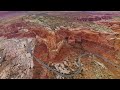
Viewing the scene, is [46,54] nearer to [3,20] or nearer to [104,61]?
[104,61]

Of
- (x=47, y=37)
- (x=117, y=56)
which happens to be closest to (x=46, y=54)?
(x=47, y=37)

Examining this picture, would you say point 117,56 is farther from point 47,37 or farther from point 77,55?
point 47,37

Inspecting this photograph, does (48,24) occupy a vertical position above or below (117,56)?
above

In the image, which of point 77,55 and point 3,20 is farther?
point 3,20

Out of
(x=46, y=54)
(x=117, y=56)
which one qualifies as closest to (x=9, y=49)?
(x=46, y=54)
